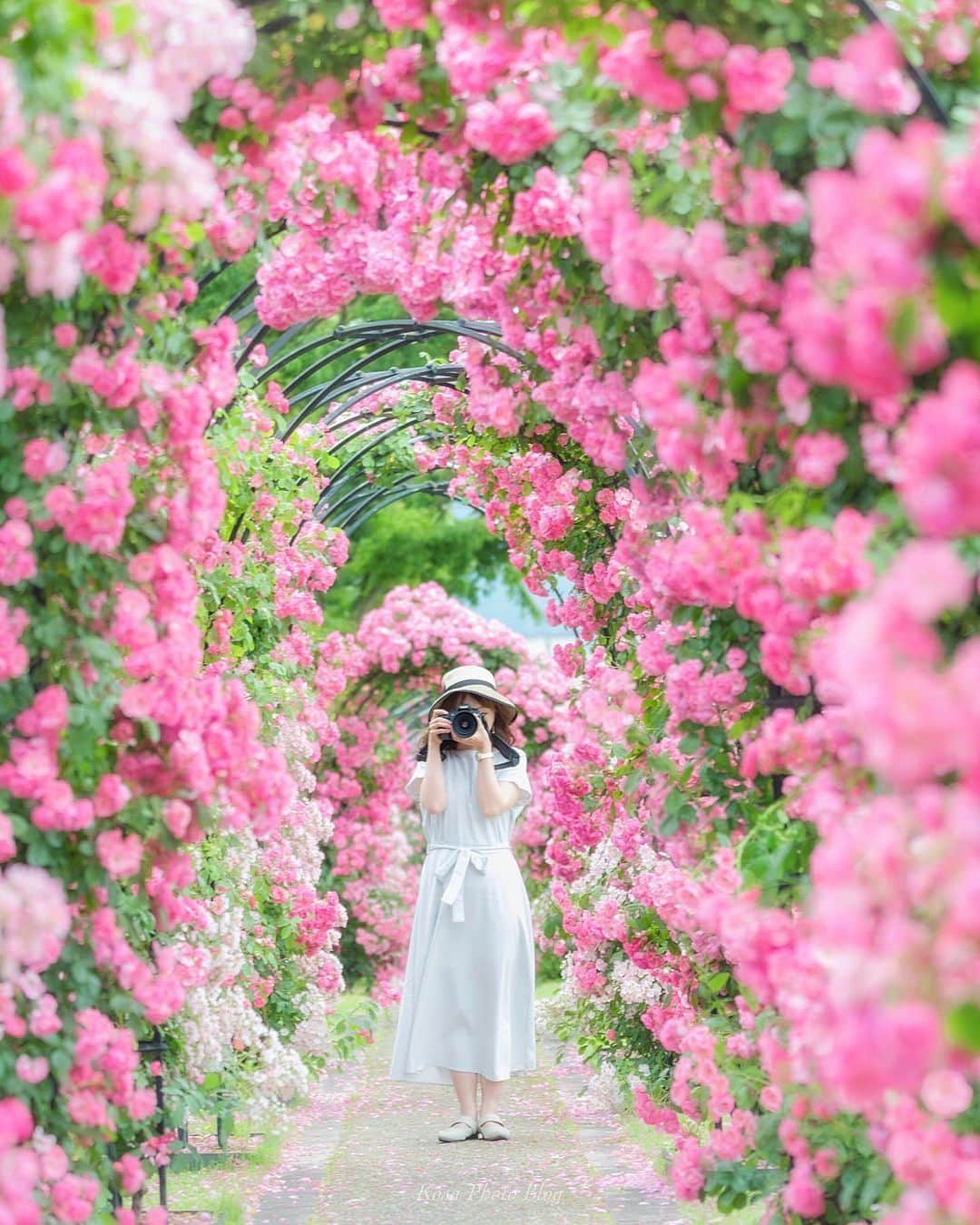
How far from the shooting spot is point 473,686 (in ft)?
21.5

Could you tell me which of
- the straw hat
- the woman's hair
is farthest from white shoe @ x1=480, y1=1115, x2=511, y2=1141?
the straw hat

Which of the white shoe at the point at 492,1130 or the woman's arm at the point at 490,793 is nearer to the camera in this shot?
the white shoe at the point at 492,1130

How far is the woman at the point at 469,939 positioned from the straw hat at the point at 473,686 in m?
0.01

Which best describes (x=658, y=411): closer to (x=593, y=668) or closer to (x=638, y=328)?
(x=638, y=328)

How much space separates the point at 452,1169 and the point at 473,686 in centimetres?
172

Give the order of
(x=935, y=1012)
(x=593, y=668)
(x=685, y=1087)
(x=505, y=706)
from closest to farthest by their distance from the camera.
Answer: (x=935, y=1012) → (x=685, y=1087) → (x=593, y=668) → (x=505, y=706)

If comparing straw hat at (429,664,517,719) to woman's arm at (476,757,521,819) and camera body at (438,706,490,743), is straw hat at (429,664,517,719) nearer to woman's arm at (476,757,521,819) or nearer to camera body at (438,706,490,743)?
camera body at (438,706,490,743)

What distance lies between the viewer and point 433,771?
648 centimetres

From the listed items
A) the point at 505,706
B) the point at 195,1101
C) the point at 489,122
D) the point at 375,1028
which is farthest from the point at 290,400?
the point at 375,1028

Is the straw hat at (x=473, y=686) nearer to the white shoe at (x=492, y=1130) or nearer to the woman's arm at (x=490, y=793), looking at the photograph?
the woman's arm at (x=490, y=793)

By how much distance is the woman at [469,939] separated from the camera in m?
6.32

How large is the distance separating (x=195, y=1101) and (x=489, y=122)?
2.46 meters

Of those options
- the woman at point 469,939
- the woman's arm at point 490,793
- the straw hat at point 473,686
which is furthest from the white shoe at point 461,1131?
the straw hat at point 473,686

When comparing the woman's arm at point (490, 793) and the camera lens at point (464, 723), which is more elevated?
the camera lens at point (464, 723)
